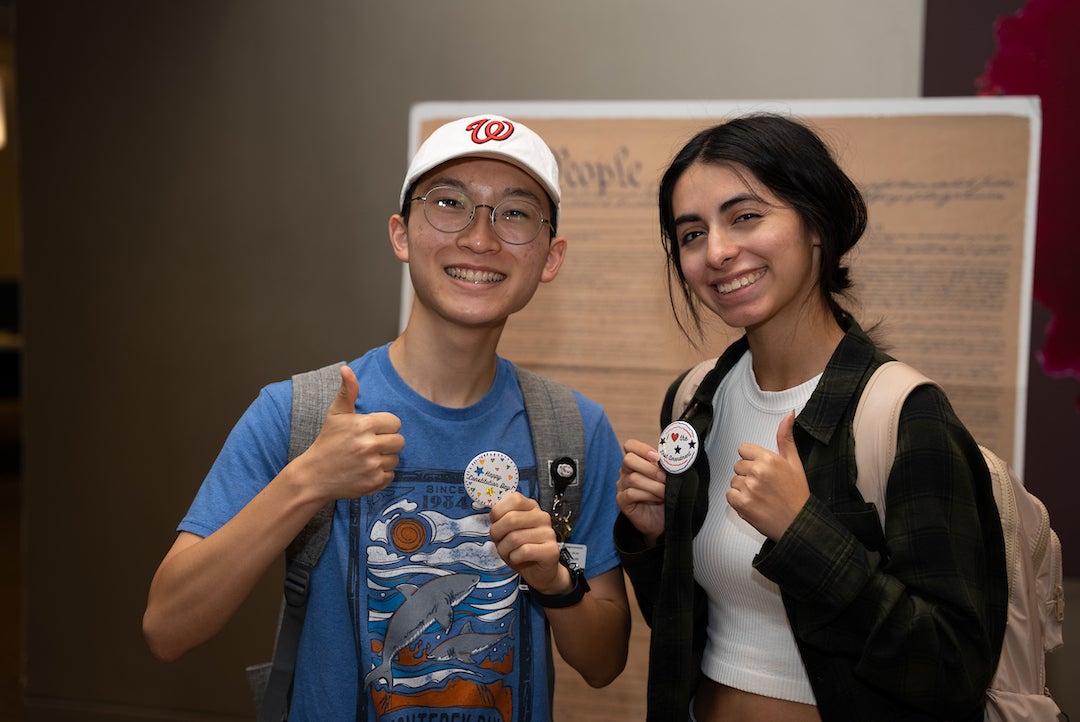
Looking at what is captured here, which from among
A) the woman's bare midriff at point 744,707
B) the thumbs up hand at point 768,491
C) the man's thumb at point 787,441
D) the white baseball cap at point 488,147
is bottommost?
the woman's bare midriff at point 744,707

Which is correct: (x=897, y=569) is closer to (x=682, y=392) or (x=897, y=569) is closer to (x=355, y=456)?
(x=682, y=392)

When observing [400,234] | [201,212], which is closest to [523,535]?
[400,234]

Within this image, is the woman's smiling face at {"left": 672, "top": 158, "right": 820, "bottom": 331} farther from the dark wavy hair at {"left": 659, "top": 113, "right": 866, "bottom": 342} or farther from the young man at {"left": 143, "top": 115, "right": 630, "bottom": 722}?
the young man at {"left": 143, "top": 115, "right": 630, "bottom": 722}

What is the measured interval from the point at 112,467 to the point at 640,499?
3.08 meters

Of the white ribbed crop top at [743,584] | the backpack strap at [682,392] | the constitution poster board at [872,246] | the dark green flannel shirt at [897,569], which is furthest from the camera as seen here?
the constitution poster board at [872,246]

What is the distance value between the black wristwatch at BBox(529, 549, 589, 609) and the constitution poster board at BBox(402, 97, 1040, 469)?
1274 millimetres

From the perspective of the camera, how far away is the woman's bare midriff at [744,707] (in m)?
1.68

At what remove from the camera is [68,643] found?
4.06 meters

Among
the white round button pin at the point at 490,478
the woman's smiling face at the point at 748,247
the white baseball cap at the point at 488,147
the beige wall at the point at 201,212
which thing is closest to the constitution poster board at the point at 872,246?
the beige wall at the point at 201,212

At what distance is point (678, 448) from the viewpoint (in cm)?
182

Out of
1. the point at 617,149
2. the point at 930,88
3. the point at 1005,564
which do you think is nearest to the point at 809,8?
the point at 930,88

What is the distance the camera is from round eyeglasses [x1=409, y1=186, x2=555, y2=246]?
6.14 feet

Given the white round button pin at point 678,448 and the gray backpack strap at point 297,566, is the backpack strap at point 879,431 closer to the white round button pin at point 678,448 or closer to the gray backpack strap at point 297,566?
the white round button pin at point 678,448

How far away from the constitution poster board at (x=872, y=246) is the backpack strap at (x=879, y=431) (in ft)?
4.00
